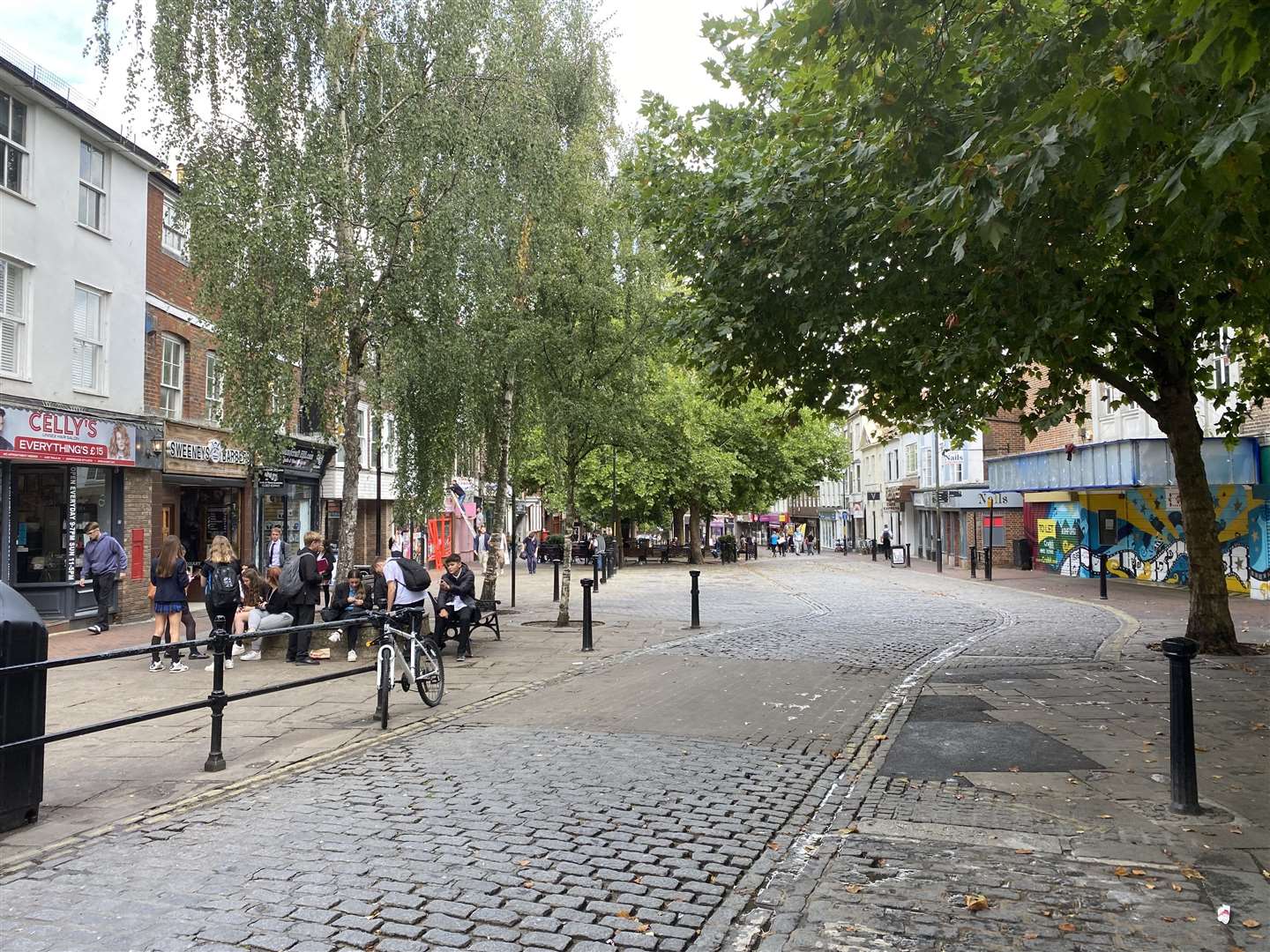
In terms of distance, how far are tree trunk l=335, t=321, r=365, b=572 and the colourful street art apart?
17.3 meters

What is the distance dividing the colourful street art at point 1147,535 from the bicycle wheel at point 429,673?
57.6ft

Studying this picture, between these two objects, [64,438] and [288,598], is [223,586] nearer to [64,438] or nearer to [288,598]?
[288,598]

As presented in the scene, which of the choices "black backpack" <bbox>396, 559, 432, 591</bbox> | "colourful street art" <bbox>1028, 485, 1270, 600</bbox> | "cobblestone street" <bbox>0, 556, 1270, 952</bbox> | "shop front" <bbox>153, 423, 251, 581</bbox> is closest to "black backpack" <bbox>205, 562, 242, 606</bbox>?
"black backpack" <bbox>396, 559, 432, 591</bbox>

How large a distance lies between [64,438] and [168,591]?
5.54 metres

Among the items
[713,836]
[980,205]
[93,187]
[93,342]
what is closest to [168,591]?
[93,342]

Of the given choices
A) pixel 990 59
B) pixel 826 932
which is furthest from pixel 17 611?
pixel 990 59

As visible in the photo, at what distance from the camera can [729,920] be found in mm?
4086

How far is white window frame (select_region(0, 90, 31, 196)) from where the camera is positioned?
48.0 feet

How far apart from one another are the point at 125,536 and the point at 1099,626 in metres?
17.6

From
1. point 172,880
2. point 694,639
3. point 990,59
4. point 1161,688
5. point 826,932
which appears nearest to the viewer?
point 826,932

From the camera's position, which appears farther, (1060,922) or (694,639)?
(694,639)

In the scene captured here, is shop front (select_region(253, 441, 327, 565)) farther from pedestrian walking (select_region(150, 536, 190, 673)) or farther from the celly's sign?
pedestrian walking (select_region(150, 536, 190, 673))

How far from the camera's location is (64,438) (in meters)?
15.2

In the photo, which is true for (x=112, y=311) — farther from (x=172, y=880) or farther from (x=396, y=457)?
(x=172, y=880)
